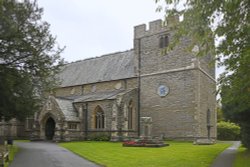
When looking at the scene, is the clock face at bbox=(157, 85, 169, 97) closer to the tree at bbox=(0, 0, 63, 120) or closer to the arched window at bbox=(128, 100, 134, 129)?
the arched window at bbox=(128, 100, 134, 129)

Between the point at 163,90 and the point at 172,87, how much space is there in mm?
1145

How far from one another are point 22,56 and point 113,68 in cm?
2299

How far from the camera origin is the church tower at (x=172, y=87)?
35.2 m

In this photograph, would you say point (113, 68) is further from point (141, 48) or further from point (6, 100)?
point (6, 100)

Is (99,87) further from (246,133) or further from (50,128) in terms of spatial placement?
(246,133)

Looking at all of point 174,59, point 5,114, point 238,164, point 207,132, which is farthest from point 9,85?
point 207,132

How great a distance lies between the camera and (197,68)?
117ft

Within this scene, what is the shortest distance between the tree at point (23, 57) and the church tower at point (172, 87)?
1559 centimetres

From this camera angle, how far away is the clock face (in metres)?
37.2

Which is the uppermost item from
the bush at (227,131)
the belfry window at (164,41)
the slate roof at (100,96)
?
the belfry window at (164,41)

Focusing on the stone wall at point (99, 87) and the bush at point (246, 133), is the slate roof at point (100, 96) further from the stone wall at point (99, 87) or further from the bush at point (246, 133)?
the bush at point (246, 133)

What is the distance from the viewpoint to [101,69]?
45750 mm

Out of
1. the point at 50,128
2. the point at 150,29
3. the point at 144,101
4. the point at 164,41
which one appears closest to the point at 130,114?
the point at 144,101

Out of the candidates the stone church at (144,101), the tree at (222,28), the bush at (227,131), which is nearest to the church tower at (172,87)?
the stone church at (144,101)
